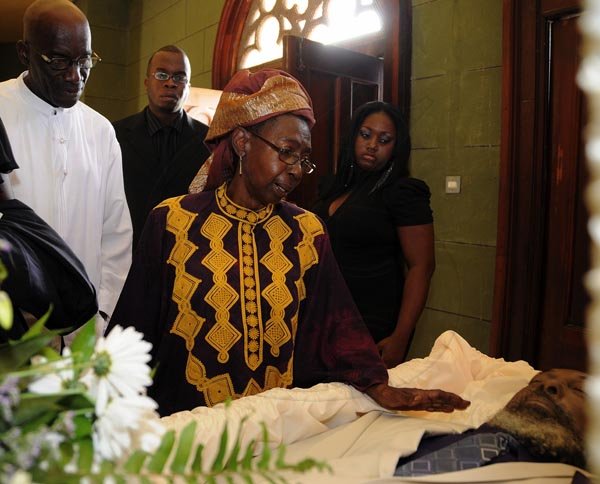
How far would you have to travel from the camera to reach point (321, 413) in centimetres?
178

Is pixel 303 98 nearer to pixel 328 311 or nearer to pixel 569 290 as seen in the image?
pixel 328 311

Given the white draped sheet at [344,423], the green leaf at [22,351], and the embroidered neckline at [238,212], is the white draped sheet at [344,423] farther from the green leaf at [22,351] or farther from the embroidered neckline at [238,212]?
the green leaf at [22,351]

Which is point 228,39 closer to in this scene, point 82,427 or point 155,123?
point 155,123

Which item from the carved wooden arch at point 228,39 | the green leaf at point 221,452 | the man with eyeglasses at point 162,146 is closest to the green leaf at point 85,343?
the green leaf at point 221,452

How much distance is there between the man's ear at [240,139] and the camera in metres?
2.00

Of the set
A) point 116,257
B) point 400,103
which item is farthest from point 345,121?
point 116,257

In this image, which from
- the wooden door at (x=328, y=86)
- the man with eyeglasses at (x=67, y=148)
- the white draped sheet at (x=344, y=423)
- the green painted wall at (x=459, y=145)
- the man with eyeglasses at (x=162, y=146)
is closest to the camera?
the white draped sheet at (x=344, y=423)

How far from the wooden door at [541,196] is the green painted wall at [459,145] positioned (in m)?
0.17

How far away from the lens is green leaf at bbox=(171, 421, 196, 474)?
1.74ft

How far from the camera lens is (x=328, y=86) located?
4191 mm

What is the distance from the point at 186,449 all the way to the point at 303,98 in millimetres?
1565

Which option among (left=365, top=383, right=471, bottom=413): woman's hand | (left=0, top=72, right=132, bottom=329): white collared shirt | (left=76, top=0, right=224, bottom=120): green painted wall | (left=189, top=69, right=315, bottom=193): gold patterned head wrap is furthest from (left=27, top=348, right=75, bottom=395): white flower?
(left=76, top=0, right=224, bottom=120): green painted wall

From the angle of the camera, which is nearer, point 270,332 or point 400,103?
point 270,332

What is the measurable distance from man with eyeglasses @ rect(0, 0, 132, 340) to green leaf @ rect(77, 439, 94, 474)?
63.4 inches
